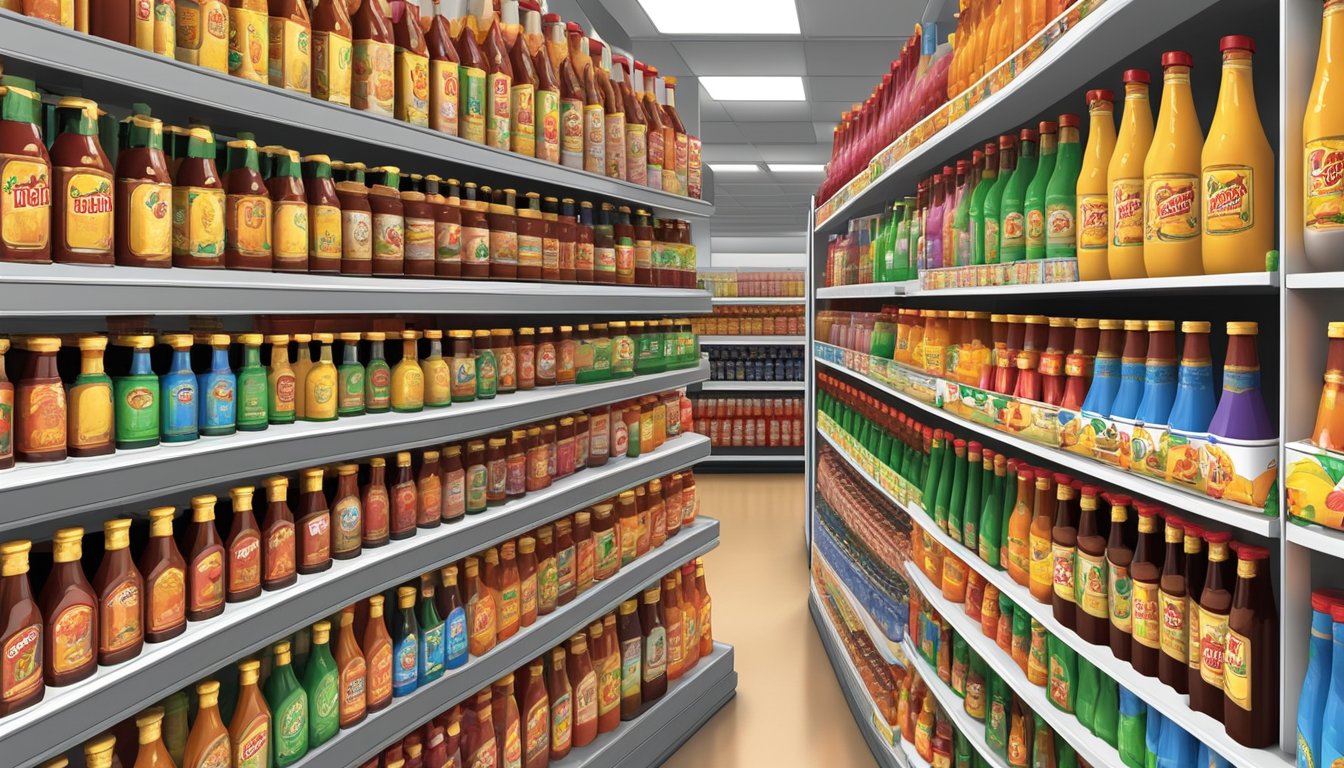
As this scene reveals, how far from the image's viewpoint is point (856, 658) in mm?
3531

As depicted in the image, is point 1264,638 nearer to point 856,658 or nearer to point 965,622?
point 965,622

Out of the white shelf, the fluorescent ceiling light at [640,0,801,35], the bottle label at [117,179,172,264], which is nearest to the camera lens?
the white shelf

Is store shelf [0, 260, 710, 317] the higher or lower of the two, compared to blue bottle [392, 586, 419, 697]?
higher

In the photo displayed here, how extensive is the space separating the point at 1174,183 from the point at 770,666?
2993 mm

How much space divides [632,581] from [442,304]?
50.4 inches

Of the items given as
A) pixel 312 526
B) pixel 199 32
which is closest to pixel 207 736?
pixel 312 526

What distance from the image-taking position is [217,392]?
5.52 ft

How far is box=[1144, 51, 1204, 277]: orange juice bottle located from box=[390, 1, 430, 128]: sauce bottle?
1.58 meters

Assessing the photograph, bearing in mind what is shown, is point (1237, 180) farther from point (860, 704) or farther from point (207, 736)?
point (860, 704)

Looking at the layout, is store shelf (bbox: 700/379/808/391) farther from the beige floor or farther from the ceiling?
the ceiling

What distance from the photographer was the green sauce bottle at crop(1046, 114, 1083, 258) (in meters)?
1.85

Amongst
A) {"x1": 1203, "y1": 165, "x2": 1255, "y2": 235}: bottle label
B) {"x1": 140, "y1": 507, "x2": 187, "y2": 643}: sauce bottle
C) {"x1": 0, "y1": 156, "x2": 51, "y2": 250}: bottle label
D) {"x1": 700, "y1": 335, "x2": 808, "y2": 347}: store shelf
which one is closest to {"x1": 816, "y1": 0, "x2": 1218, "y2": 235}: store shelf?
{"x1": 1203, "y1": 165, "x2": 1255, "y2": 235}: bottle label

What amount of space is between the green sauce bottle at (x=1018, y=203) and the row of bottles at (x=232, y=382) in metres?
1.34

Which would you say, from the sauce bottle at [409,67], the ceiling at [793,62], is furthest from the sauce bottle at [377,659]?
the ceiling at [793,62]
